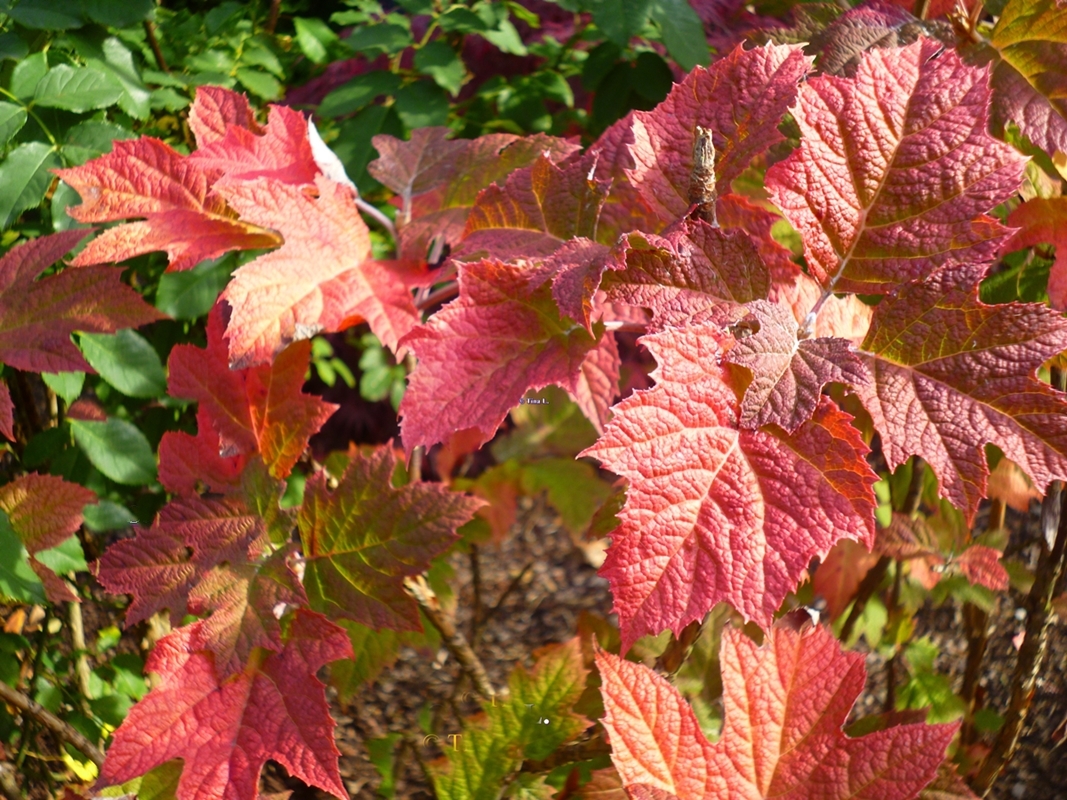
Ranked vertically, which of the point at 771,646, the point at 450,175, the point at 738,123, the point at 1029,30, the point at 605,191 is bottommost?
the point at 771,646

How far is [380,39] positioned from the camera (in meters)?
1.43

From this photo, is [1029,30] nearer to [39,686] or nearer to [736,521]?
[736,521]

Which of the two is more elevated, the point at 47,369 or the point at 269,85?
the point at 269,85

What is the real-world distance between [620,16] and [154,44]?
0.70m

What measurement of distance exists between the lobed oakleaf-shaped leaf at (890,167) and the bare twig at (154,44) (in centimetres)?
107

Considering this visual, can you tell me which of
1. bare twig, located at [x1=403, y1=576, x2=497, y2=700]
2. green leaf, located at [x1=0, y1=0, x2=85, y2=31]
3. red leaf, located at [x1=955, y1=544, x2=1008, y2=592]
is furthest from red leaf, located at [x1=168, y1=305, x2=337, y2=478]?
red leaf, located at [x1=955, y1=544, x2=1008, y2=592]

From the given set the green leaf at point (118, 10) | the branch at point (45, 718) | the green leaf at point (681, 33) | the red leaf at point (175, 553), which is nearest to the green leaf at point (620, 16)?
the green leaf at point (681, 33)

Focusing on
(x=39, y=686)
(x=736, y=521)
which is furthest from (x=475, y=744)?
(x=39, y=686)

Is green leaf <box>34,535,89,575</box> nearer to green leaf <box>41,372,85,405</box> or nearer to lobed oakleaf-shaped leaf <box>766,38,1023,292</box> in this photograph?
green leaf <box>41,372,85,405</box>

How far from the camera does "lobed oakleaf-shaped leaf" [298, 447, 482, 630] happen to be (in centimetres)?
91

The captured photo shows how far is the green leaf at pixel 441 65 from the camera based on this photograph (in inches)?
56.6

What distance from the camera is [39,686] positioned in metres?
1.33

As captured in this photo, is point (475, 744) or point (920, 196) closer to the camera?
point (920, 196)

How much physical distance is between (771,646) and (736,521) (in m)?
0.19
